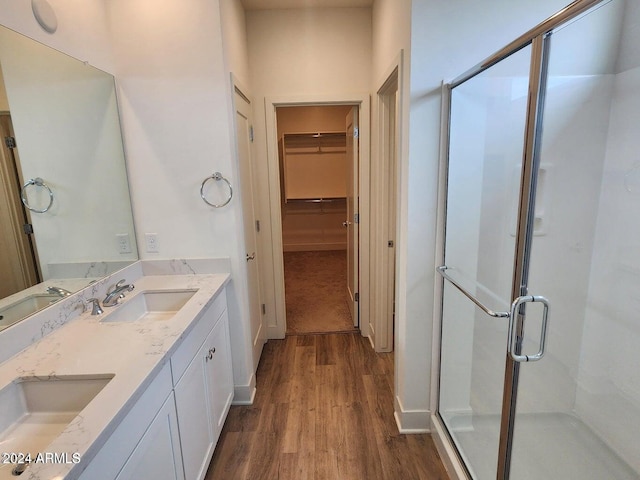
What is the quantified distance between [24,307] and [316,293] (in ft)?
10.5

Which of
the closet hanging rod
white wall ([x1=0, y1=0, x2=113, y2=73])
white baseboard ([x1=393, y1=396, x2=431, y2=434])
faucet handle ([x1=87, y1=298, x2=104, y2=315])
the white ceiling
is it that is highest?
the white ceiling

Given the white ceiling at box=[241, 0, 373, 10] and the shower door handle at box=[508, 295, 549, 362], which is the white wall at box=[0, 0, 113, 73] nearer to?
the white ceiling at box=[241, 0, 373, 10]

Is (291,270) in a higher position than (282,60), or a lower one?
lower

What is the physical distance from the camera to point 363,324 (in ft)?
10.5

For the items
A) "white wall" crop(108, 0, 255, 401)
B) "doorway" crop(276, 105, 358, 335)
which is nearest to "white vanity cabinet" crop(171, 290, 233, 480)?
"white wall" crop(108, 0, 255, 401)

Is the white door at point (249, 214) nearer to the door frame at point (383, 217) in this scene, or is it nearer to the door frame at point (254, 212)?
the door frame at point (254, 212)

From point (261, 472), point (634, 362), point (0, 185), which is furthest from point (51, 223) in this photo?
point (634, 362)

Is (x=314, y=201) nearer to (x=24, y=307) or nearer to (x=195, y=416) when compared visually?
(x=195, y=416)

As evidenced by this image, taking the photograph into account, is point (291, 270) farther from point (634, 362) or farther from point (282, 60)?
point (634, 362)

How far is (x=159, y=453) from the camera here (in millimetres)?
1192

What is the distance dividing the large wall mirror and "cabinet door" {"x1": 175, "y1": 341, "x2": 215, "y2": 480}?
→ 674mm

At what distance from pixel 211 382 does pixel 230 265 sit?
693mm

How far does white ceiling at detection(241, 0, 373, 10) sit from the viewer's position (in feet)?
8.30

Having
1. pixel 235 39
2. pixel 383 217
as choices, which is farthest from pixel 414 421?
pixel 235 39
